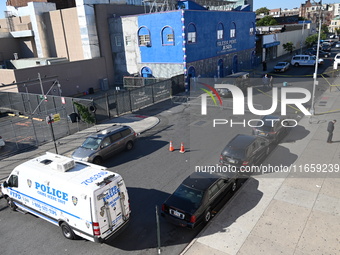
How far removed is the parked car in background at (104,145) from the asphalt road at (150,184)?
582 mm

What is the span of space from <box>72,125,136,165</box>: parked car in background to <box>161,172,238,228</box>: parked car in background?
21.5ft

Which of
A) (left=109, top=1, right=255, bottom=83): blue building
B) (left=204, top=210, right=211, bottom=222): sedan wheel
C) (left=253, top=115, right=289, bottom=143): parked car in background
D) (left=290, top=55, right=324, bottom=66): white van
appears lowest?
(left=204, top=210, right=211, bottom=222): sedan wheel

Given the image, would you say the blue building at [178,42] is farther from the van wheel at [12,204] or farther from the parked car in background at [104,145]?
the van wheel at [12,204]

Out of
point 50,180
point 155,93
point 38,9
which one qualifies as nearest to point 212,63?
point 155,93

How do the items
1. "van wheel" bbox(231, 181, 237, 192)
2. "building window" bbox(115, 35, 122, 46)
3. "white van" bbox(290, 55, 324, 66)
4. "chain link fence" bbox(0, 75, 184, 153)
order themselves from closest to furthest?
"van wheel" bbox(231, 181, 237, 192)
"chain link fence" bbox(0, 75, 184, 153)
"building window" bbox(115, 35, 122, 46)
"white van" bbox(290, 55, 324, 66)

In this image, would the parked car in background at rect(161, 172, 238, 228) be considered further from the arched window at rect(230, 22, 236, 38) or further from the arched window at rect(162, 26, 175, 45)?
the arched window at rect(230, 22, 236, 38)

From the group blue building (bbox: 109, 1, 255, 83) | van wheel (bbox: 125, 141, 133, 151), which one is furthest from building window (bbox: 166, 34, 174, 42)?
van wheel (bbox: 125, 141, 133, 151)

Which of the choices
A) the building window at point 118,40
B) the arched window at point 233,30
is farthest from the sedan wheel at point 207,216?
the arched window at point 233,30

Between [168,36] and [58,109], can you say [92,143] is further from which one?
[168,36]

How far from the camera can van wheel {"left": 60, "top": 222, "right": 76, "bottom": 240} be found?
9.88 meters

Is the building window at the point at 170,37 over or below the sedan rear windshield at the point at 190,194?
over

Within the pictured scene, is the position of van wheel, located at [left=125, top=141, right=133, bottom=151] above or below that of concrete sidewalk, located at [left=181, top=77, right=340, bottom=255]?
above

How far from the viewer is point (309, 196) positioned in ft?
39.2

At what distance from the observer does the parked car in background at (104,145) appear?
52.0 feet
